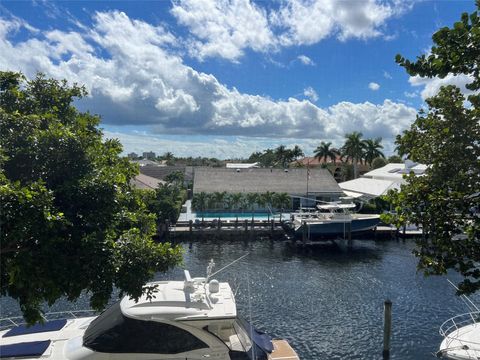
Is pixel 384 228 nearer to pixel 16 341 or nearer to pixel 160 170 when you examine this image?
pixel 16 341

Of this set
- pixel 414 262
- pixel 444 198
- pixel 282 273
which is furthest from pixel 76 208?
pixel 414 262

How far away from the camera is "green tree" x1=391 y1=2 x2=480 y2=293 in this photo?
18.1 ft

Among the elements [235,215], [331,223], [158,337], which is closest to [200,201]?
[235,215]

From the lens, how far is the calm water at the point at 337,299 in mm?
17172

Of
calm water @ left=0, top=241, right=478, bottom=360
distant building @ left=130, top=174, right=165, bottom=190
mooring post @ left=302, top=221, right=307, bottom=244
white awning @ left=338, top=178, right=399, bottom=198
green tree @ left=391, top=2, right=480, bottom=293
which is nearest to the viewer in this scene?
green tree @ left=391, top=2, right=480, bottom=293

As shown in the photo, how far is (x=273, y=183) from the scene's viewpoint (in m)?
56.9

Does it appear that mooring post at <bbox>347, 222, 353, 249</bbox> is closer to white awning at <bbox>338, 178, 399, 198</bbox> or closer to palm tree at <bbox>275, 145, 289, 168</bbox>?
white awning at <bbox>338, 178, 399, 198</bbox>

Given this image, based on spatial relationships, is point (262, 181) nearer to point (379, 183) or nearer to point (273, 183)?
point (273, 183)

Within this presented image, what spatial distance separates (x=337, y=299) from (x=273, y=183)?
34844 millimetres

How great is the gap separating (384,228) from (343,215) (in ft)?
20.1

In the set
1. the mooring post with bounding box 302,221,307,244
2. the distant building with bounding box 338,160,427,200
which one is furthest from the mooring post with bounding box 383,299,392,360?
the distant building with bounding box 338,160,427,200

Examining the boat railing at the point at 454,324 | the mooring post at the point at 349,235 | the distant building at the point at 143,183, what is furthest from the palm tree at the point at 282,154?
the boat railing at the point at 454,324

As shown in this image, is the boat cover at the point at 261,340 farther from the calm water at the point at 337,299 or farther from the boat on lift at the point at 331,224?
the boat on lift at the point at 331,224

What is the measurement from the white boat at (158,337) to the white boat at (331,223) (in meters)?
30.0
